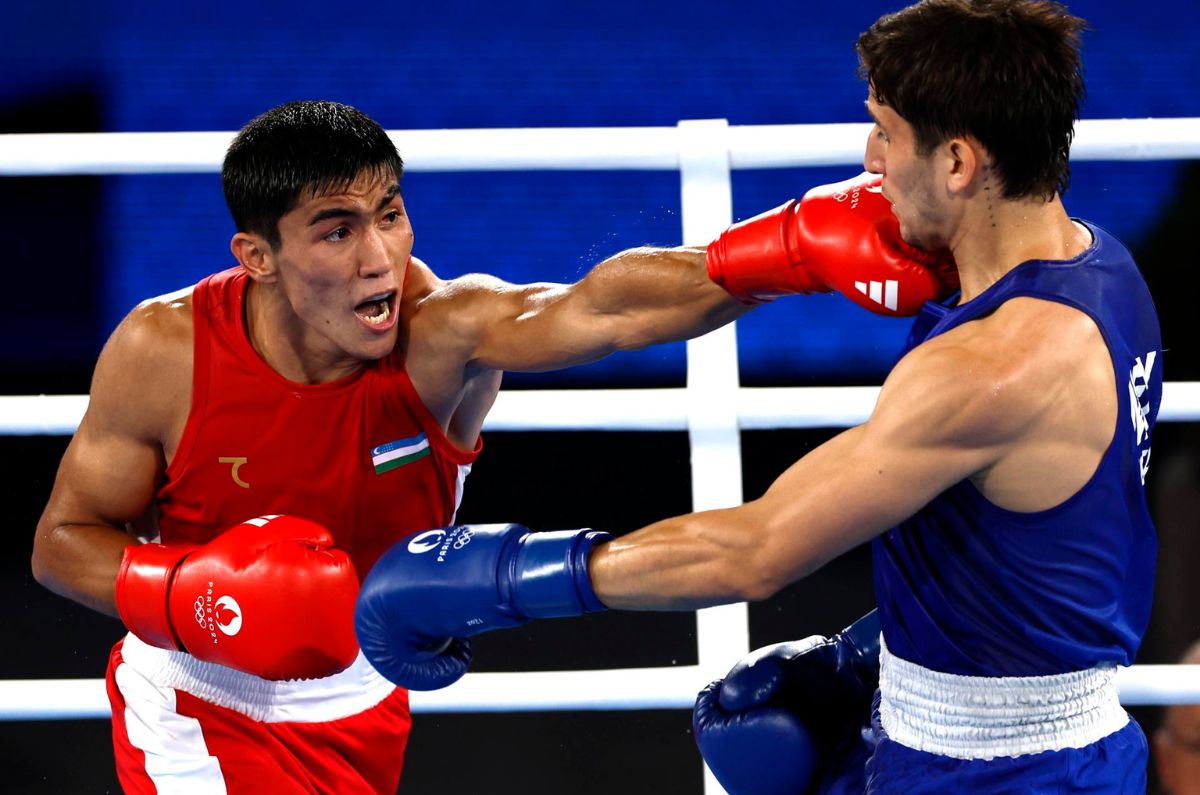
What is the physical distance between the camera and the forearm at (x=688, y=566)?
1627 mm

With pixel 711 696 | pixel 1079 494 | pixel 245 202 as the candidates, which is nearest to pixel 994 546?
pixel 1079 494

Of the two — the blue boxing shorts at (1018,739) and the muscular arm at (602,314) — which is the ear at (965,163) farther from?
the blue boxing shorts at (1018,739)

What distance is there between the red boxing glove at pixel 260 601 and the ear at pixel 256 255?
36 centimetres

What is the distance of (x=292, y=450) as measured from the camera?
6.95 ft

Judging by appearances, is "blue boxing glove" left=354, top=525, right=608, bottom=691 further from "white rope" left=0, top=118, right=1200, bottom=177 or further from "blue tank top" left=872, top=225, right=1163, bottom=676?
"white rope" left=0, top=118, right=1200, bottom=177

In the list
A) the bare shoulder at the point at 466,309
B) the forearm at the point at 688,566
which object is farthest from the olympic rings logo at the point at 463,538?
the bare shoulder at the point at 466,309

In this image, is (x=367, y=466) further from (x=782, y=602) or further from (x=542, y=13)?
(x=542, y=13)

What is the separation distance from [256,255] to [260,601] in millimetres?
515

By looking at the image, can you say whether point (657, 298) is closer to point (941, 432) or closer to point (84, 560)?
point (941, 432)

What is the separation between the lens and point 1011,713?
1.67m

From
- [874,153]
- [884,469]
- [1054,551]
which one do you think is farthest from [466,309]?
[1054,551]

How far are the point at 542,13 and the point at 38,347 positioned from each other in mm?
1939

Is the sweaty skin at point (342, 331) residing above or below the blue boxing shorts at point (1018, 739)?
above

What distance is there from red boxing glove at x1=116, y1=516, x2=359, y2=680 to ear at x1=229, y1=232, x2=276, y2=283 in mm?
361
